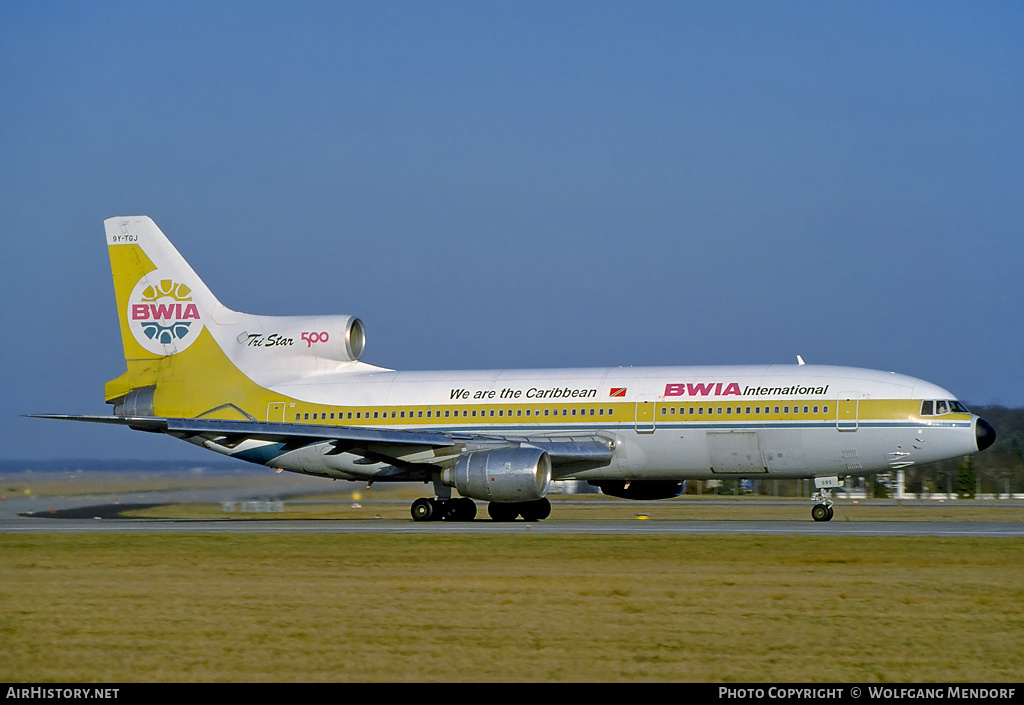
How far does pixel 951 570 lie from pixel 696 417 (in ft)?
44.0

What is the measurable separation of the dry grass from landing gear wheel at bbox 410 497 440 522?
10.2m

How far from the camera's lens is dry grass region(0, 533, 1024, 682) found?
1095cm

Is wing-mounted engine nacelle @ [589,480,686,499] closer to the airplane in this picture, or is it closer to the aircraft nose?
the airplane

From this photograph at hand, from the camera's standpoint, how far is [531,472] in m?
29.4

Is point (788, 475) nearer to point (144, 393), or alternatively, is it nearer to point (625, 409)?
point (625, 409)

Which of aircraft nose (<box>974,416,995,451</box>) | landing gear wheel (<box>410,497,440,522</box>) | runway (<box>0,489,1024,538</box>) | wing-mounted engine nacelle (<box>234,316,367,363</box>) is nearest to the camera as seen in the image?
runway (<box>0,489,1024,538</box>)

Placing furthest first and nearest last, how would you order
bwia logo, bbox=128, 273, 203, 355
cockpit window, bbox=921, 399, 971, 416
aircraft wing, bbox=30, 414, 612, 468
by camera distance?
bwia logo, bbox=128, 273, 203, 355 → aircraft wing, bbox=30, 414, 612, 468 → cockpit window, bbox=921, 399, 971, 416

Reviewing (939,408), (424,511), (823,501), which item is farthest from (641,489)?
(939,408)

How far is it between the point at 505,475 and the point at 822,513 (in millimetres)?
8077

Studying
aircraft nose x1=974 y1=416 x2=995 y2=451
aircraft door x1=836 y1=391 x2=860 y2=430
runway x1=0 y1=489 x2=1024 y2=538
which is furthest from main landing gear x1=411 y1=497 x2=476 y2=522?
aircraft nose x1=974 y1=416 x2=995 y2=451

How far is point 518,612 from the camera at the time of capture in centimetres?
1415

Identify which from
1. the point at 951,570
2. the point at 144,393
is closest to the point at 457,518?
the point at 144,393

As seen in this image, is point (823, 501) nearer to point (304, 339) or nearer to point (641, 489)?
point (641, 489)
